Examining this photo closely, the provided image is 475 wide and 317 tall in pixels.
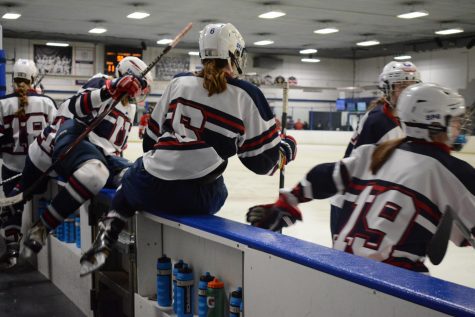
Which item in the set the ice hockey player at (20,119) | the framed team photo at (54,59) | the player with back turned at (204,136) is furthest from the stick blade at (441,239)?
the framed team photo at (54,59)

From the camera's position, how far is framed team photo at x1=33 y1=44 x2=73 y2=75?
1714cm

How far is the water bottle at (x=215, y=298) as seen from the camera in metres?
1.78

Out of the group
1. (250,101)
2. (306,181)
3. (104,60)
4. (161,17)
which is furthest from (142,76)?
(104,60)

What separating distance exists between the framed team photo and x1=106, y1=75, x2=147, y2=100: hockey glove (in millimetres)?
15438

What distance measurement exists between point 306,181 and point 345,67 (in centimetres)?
2098

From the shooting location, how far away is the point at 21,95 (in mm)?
3801

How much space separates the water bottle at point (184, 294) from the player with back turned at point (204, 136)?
216 mm

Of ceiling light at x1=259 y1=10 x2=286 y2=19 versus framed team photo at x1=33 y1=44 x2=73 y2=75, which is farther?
framed team photo at x1=33 y1=44 x2=73 y2=75

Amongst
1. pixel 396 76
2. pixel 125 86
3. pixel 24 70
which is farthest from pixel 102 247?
pixel 24 70

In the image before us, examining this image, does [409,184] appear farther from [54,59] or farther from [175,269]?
[54,59]

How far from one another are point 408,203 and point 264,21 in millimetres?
12742

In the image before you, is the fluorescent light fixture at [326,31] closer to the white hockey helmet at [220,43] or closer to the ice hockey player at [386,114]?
the ice hockey player at [386,114]

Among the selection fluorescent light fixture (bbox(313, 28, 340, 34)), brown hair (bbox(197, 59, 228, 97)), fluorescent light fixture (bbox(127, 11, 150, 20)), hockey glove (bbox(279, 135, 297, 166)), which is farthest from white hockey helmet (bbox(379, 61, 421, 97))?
fluorescent light fixture (bbox(313, 28, 340, 34))

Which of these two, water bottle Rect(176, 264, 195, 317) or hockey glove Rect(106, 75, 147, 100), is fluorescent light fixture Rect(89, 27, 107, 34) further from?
water bottle Rect(176, 264, 195, 317)
